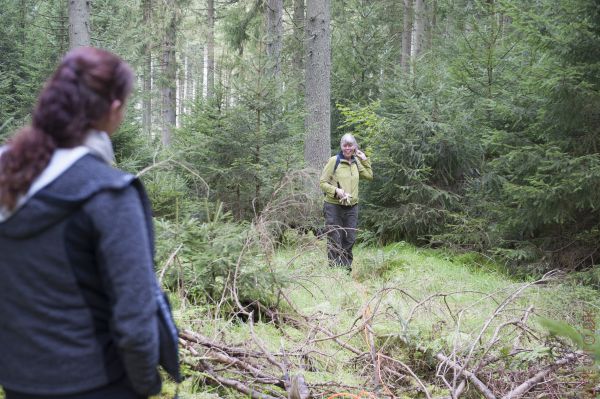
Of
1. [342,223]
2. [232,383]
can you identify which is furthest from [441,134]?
[232,383]

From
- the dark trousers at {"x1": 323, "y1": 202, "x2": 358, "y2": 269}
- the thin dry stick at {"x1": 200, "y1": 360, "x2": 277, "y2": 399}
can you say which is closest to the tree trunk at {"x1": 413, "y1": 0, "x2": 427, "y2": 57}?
the dark trousers at {"x1": 323, "y1": 202, "x2": 358, "y2": 269}

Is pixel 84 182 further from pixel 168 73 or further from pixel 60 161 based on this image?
pixel 168 73

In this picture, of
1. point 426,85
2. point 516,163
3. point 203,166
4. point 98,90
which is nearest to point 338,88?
point 426,85

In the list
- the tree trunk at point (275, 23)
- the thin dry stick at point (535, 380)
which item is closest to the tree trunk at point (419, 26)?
the tree trunk at point (275, 23)

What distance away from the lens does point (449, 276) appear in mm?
7715

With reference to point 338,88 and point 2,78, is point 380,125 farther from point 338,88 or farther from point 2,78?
point 2,78

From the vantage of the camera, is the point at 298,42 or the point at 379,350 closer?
the point at 379,350

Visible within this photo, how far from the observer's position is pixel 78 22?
7.88 meters

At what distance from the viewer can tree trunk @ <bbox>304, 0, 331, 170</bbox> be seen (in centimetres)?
1082

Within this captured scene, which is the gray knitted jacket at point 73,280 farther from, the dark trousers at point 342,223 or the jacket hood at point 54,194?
the dark trousers at point 342,223

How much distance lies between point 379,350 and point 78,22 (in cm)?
681

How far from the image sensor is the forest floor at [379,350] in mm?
3475

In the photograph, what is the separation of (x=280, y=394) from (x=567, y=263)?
571 centimetres

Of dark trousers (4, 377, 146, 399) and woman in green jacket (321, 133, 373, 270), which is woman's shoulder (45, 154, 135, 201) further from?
woman in green jacket (321, 133, 373, 270)
